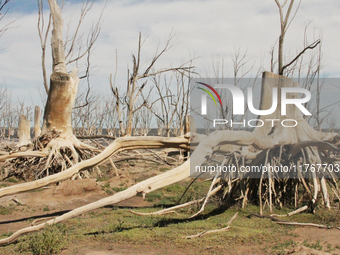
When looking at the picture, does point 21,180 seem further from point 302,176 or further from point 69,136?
point 302,176

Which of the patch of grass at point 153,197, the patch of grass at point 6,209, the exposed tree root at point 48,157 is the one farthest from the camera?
the exposed tree root at point 48,157

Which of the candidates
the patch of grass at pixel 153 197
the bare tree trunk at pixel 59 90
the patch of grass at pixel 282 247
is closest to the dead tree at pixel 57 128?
the bare tree trunk at pixel 59 90

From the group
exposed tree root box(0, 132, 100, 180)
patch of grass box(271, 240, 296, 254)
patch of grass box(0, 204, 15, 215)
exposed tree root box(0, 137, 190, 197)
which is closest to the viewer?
patch of grass box(271, 240, 296, 254)

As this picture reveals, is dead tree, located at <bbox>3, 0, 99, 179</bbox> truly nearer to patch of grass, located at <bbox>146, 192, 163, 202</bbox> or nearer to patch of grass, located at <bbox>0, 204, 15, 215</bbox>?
patch of grass, located at <bbox>0, 204, 15, 215</bbox>

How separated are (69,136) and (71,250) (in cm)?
705

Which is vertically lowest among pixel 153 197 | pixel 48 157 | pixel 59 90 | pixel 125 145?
pixel 153 197

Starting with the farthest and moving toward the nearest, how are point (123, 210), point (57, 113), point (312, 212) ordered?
1. point (57, 113)
2. point (123, 210)
3. point (312, 212)

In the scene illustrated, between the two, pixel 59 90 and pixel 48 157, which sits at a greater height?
pixel 59 90

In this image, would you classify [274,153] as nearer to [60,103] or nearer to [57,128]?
[60,103]

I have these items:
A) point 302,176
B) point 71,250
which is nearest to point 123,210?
point 71,250

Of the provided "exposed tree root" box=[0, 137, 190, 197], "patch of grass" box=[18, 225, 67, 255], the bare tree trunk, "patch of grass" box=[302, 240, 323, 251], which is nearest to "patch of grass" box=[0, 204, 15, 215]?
the bare tree trunk

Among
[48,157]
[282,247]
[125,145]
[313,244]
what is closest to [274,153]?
[313,244]

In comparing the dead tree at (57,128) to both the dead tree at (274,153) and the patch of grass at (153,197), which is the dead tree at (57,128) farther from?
the dead tree at (274,153)

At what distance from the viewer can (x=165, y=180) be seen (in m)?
5.25
